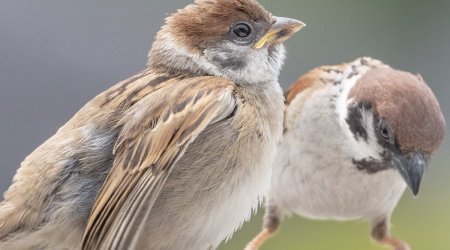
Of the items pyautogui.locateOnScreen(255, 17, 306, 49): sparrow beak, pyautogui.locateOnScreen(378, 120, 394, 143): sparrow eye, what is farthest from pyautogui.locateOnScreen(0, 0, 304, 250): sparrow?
pyautogui.locateOnScreen(378, 120, 394, 143): sparrow eye

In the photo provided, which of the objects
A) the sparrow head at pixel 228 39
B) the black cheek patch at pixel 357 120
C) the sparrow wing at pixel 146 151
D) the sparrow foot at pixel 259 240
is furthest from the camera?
the sparrow foot at pixel 259 240

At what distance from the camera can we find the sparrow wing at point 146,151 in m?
1.24

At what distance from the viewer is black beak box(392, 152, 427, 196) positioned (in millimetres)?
1420

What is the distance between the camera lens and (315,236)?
2.16 metres

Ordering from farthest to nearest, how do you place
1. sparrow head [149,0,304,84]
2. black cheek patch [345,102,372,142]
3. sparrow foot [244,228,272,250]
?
sparrow foot [244,228,272,250] < black cheek patch [345,102,372,142] < sparrow head [149,0,304,84]

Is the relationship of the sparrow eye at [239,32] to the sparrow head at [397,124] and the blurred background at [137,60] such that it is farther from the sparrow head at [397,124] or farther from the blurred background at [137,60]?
the blurred background at [137,60]

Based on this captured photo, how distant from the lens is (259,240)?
6.07 ft

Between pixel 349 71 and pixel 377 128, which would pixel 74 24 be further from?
pixel 377 128

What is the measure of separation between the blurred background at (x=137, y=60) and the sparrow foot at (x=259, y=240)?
4 cm

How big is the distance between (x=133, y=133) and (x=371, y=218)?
74 cm

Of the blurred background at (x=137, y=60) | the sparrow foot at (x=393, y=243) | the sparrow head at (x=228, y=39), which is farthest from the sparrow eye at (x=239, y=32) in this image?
the sparrow foot at (x=393, y=243)

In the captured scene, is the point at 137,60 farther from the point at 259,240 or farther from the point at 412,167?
the point at 412,167

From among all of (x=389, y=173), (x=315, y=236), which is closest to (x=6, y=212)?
(x=389, y=173)

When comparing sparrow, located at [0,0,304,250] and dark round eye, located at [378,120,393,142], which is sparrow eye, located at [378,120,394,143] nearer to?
dark round eye, located at [378,120,393,142]
